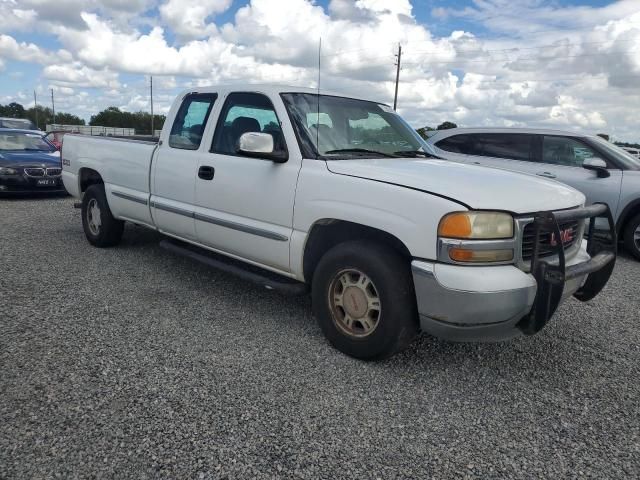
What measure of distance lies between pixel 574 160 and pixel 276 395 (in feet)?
20.3

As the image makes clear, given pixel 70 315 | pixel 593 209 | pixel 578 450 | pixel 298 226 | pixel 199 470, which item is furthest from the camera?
pixel 70 315

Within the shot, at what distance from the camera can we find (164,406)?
278cm

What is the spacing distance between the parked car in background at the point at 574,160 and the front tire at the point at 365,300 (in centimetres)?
376

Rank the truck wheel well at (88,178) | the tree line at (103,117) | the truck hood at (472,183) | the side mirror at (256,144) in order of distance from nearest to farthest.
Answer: the truck hood at (472,183) → the side mirror at (256,144) → the truck wheel well at (88,178) → the tree line at (103,117)

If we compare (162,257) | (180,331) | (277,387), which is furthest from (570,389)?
(162,257)

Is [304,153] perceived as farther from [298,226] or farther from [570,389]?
[570,389]

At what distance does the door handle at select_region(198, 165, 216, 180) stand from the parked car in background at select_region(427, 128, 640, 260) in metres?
3.43

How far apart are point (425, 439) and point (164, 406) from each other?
1.39 meters

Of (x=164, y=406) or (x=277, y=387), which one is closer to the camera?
(x=164, y=406)

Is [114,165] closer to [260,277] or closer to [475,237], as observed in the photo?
[260,277]

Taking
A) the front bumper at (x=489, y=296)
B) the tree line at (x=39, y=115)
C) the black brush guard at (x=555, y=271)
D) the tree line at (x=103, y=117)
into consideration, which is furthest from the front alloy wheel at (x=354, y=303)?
the tree line at (x=39, y=115)

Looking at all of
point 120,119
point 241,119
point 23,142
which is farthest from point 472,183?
point 120,119

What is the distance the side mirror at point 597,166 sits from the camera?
274 inches

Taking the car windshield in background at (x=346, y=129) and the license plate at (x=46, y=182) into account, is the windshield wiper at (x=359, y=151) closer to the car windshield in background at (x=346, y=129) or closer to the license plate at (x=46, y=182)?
the car windshield in background at (x=346, y=129)
